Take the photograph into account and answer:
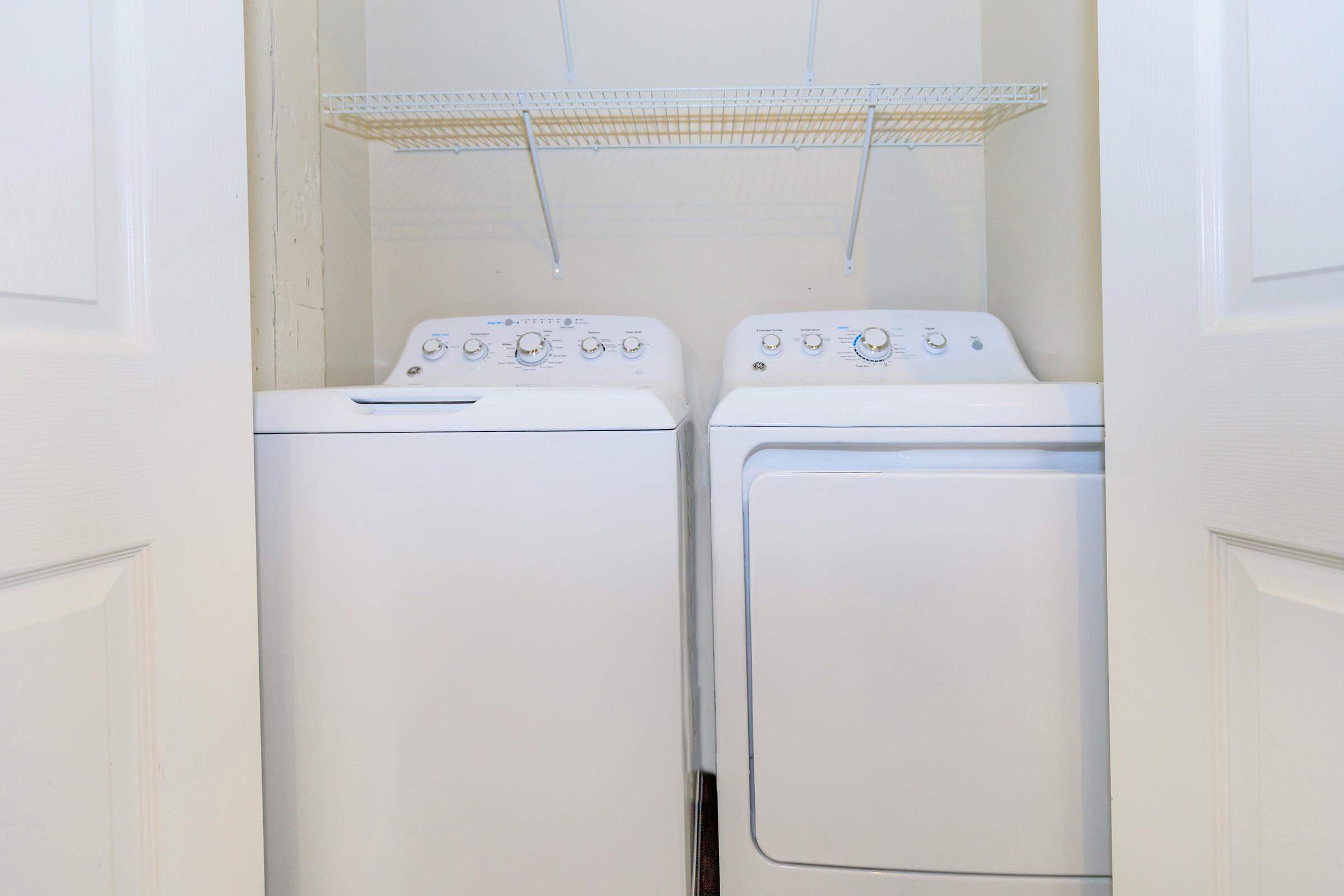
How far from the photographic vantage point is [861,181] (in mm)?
1441

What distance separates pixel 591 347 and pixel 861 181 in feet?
2.27

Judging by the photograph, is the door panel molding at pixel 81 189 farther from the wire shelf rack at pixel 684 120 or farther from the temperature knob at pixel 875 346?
the temperature knob at pixel 875 346

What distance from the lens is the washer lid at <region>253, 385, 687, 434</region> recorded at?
86 cm

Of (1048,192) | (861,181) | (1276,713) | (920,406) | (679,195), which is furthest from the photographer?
(679,195)

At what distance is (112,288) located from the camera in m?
0.64

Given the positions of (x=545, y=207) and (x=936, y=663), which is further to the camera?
(x=545, y=207)

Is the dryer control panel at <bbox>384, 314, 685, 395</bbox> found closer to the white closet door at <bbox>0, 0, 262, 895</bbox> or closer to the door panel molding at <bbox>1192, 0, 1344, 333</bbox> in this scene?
the white closet door at <bbox>0, 0, 262, 895</bbox>

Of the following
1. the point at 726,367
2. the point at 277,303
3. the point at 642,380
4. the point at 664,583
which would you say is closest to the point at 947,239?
→ the point at 726,367

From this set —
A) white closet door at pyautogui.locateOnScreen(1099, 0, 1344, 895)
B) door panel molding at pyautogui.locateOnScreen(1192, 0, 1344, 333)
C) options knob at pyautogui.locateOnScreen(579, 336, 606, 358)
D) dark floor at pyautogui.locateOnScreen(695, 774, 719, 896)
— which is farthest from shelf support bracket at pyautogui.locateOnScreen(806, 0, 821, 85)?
dark floor at pyautogui.locateOnScreen(695, 774, 719, 896)

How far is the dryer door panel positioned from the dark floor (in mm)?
298

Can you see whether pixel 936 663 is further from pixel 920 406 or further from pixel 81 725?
pixel 81 725

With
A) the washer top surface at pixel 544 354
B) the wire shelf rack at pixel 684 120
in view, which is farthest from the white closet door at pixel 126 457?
the wire shelf rack at pixel 684 120

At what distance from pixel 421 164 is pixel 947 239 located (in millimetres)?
1260

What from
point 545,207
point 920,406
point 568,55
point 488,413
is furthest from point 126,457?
point 568,55
